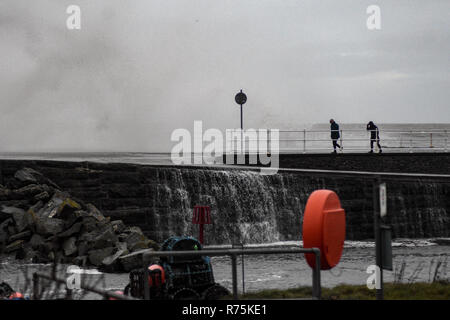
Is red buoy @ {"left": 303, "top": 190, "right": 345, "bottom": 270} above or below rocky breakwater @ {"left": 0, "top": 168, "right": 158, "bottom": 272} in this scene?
above

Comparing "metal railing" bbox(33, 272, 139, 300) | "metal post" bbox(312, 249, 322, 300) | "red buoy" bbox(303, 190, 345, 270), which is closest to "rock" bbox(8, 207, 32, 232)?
"metal railing" bbox(33, 272, 139, 300)

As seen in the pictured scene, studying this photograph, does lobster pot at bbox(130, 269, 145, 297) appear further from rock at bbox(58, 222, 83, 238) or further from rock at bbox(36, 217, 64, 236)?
rock at bbox(36, 217, 64, 236)

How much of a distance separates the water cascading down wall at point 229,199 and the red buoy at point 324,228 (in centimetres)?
1401

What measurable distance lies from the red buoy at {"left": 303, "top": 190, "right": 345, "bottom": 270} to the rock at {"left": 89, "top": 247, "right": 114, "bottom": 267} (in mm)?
12098

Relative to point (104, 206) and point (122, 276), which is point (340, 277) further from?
point (104, 206)

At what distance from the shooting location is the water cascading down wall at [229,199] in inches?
882

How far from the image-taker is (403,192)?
2641 cm

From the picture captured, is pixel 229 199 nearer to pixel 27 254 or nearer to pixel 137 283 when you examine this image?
pixel 27 254

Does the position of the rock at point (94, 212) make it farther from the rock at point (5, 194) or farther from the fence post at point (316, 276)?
the fence post at point (316, 276)

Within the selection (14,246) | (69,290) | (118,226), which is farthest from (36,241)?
(69,290)

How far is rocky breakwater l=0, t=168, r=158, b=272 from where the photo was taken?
60.0 feet

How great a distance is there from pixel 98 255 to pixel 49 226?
2341 millimetres

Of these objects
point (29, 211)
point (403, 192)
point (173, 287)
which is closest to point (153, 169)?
point (29, 211)

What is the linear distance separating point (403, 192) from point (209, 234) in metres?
8.91
